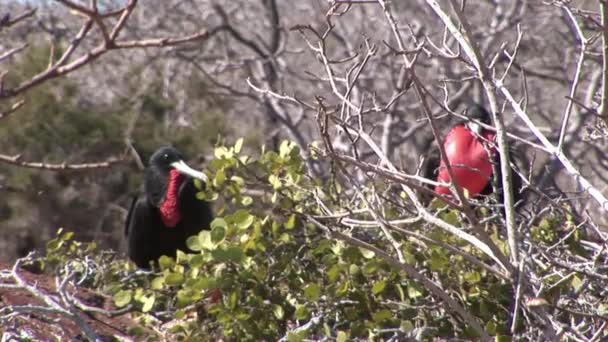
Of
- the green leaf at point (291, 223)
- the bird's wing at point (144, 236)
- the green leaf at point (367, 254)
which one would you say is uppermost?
the green leaf at point (291, 223)

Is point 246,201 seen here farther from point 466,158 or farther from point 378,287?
point 466,158

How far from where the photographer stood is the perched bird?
458 cm

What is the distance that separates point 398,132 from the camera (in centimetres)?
625

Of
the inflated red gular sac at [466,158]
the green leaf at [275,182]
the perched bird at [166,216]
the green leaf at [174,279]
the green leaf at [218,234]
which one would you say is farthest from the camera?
the perched bird at [166,216]

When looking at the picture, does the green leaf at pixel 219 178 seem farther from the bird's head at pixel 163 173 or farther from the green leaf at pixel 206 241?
the bird's head at pixel 163 173

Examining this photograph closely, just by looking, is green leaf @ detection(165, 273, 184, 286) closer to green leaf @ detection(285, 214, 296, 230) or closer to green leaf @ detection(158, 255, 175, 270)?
green leaf @ detection(158, 255, 175, 270)

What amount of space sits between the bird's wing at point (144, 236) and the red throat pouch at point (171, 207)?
0.04m

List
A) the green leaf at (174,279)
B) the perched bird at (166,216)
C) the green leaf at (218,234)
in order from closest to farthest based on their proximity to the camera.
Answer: the green leaf at (218,234), the green leaf at (174,279), the perched bird at (166,216)

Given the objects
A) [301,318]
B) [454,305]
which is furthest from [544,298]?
[301,318]

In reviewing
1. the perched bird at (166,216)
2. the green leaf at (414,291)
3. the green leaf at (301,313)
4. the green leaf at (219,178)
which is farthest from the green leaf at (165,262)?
the perched bird at (166,216)

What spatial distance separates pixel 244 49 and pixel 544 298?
210 inches

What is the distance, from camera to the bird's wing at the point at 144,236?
4617mm

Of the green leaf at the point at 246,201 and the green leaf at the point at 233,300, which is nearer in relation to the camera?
the green leaf at the point at 233,300

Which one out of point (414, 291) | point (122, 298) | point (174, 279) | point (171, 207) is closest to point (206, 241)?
point (174, 279)
